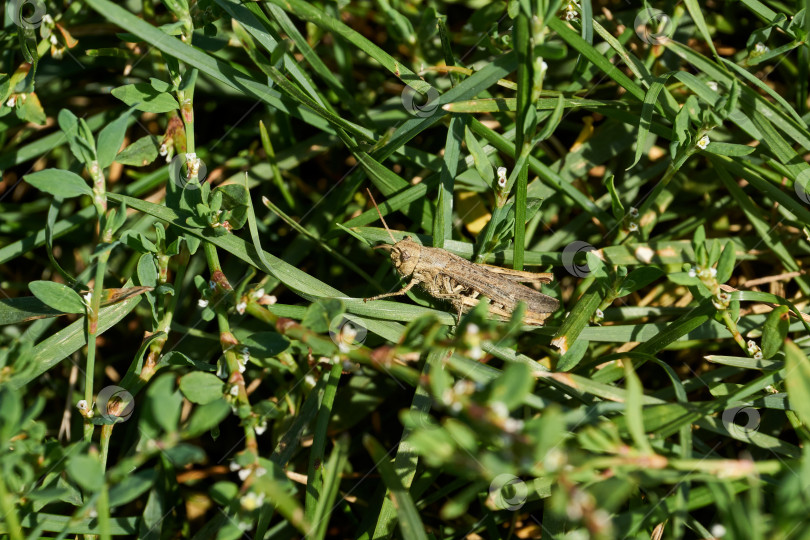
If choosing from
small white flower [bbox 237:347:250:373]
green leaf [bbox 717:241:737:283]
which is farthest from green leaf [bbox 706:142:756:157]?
small white flower [bbox 237:347:250:373]

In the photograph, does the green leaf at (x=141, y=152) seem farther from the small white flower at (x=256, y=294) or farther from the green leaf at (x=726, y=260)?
the green leaf at (x=726, y=260)

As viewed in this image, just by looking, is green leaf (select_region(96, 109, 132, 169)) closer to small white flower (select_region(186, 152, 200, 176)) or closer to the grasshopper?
small white flower (select_region(186, 152, 200, 176))

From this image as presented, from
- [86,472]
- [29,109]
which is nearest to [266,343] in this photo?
[86,472]

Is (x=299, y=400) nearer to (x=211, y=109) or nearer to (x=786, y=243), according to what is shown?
(x=211, y=109)

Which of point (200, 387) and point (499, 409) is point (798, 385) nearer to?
point (499, 409)

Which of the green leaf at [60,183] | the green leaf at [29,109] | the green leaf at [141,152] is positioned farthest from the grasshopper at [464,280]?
the green leaf at [29,109]

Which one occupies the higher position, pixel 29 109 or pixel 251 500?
pixel 29 109
